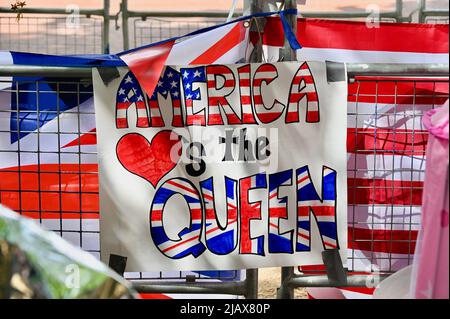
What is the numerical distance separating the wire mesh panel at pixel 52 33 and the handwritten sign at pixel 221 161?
569 centimetres

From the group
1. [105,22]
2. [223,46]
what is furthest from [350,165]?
[105,22]

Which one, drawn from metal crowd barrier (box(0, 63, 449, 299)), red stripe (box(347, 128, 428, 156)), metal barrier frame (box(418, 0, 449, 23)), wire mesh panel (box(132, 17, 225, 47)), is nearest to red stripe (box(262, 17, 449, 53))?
metal crowd barrier (box(0, 63, 449, 299))

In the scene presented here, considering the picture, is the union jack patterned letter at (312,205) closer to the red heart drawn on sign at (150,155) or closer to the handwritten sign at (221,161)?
the handwritten sign at (221,161)

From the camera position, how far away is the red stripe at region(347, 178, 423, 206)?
4719 millimetres

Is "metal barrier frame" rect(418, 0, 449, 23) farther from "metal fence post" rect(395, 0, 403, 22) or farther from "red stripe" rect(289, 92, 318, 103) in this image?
"red stripe" rect(289, 92, 318, 103)

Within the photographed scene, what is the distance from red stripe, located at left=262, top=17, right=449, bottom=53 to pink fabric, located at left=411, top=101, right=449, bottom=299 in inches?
76.5

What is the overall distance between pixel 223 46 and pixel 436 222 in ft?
6.42

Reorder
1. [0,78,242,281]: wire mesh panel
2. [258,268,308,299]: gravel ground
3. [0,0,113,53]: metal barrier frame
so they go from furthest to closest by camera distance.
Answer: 1. [0,0,113,53]: metal barrier frame
2. [258,268,308,299]: gravel ground
3. [0,78,242,281]: wire mesh panel

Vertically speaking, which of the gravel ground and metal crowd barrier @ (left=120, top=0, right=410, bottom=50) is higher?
metal crowd barrier @ (left=120, top=0, right=410, bottom=50)

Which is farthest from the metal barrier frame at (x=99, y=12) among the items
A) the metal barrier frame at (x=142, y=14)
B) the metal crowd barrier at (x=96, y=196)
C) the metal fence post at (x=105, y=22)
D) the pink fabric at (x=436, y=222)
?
the pink fabric at (x=436, y=222)

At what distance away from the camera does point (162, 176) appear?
14.2 feet

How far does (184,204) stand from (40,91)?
100 centimetres
